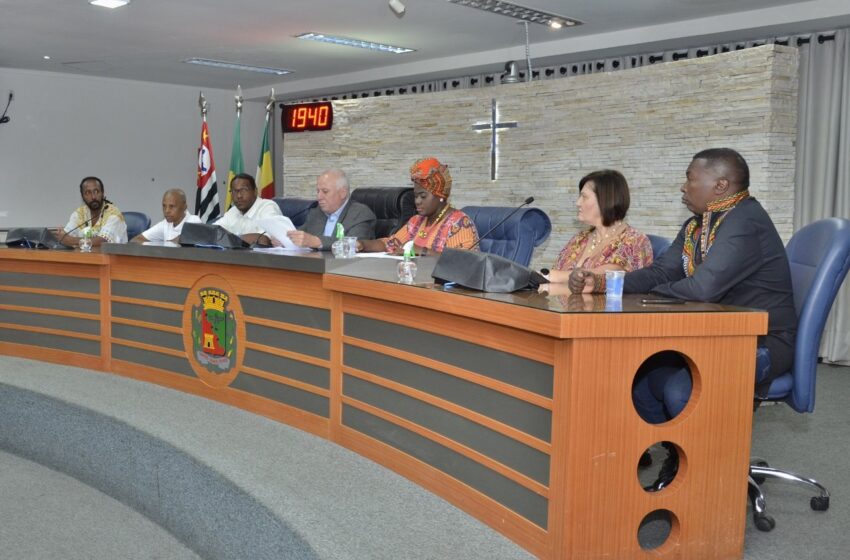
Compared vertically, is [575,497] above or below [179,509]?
above

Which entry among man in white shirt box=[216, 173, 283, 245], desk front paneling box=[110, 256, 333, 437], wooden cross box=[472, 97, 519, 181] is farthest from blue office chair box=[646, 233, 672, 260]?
wooden cross box=[472, 97, 519, 181]

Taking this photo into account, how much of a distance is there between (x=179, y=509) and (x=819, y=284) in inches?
76.8

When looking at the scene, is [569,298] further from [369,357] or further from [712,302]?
[369,357]

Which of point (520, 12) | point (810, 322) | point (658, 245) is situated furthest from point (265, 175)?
point (810, 322)

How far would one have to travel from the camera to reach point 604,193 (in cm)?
299

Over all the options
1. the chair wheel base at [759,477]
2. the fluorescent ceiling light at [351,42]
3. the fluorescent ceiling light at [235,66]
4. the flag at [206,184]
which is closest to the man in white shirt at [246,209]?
the fluorescent ceiling light at [351,42]

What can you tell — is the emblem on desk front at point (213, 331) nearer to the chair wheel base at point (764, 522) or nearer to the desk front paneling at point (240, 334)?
the desk front paneling at point (240, 334)

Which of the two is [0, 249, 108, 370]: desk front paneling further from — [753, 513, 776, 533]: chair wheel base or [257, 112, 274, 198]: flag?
[257, 112, 274, 198]: flag

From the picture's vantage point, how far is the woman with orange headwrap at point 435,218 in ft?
12.1

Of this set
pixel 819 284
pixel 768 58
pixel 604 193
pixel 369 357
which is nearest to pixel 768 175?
pixel 768 58

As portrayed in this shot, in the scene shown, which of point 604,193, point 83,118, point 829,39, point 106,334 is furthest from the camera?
point 83,118

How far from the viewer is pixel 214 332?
3367 mm

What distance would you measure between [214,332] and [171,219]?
1783 mm

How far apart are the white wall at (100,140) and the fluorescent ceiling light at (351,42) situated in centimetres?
354
